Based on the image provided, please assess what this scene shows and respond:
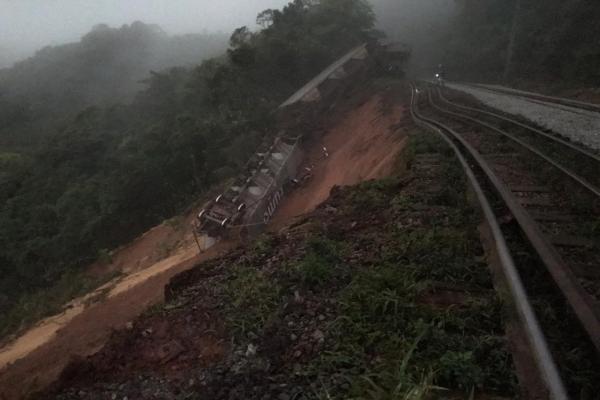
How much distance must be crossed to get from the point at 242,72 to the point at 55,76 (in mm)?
60236

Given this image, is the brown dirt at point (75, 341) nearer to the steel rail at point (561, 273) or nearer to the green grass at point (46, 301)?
the green grass at point (46, 301)

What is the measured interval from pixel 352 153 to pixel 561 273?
12835mm

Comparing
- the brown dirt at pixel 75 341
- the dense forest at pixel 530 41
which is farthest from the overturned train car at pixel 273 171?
the dense forest at pixel 530 41

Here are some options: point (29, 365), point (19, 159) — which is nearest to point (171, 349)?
point (29, 365)

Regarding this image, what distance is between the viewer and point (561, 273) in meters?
4.11

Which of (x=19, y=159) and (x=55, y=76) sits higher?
(x=55, y=76)

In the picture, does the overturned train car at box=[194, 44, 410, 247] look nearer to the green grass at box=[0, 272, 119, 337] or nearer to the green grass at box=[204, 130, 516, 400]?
the green grass at box=[0, 272, 119, 337]

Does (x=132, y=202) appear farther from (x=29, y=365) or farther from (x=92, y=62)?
(x=92, y=62)

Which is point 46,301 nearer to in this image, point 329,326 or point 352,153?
point 352,153

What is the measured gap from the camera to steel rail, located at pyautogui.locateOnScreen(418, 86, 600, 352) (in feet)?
11.2

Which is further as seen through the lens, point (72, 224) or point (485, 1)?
point (485, 1)

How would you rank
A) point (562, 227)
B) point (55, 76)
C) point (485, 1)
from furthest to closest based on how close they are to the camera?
point (55, 76)
point (485, 1)
point (562, 227)

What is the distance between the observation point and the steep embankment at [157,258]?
266 inches

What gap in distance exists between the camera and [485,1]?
36406mm
